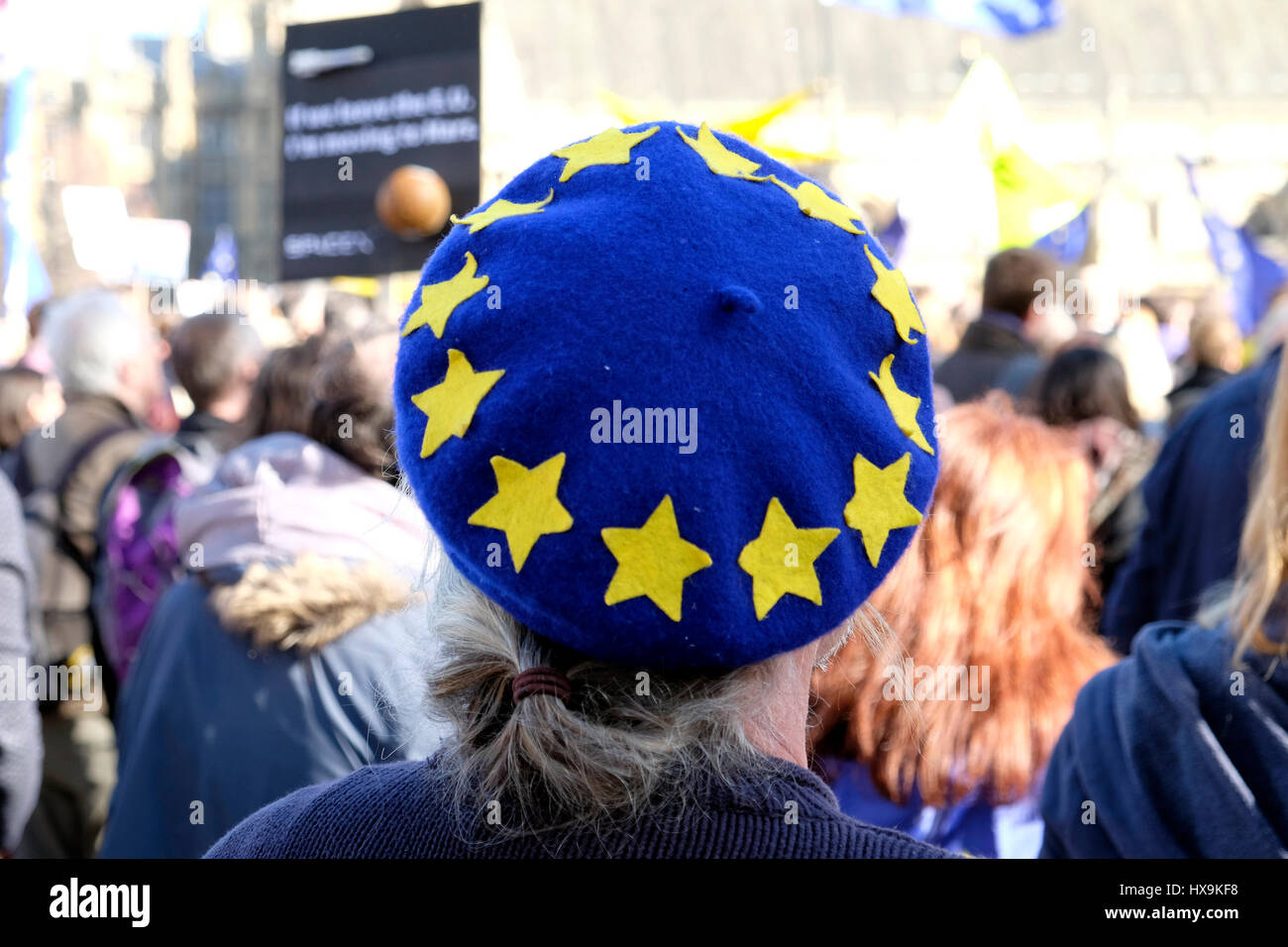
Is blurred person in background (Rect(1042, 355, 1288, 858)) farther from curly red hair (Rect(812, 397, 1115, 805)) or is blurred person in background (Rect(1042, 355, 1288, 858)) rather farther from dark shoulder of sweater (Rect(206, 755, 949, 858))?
dark shoulder of sweater (Rect(206, 755, 949, 858))

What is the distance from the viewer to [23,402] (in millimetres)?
4461

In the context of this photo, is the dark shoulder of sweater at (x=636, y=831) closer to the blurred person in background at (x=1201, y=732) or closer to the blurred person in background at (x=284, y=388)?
the blurred person in background at (x=1201, y=732)

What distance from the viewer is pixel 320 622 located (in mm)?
2209

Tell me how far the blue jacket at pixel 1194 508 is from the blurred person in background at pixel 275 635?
1.90m

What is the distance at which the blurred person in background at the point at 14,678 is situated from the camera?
231 centimetres

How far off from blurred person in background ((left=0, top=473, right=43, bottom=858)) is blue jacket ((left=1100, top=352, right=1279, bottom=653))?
8.19ft

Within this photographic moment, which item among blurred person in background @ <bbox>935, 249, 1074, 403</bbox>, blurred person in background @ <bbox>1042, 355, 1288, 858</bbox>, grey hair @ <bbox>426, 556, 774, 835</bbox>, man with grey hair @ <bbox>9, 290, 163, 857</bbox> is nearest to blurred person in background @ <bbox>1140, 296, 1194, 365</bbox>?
blurred person in background @ <bbox>935, 249, 1074, 403</bbox>

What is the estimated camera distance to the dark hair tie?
101cm

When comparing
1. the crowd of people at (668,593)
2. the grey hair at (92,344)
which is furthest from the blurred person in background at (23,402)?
the crowd of people at (668,593)

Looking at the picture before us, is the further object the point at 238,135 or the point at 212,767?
the point at 238,135
